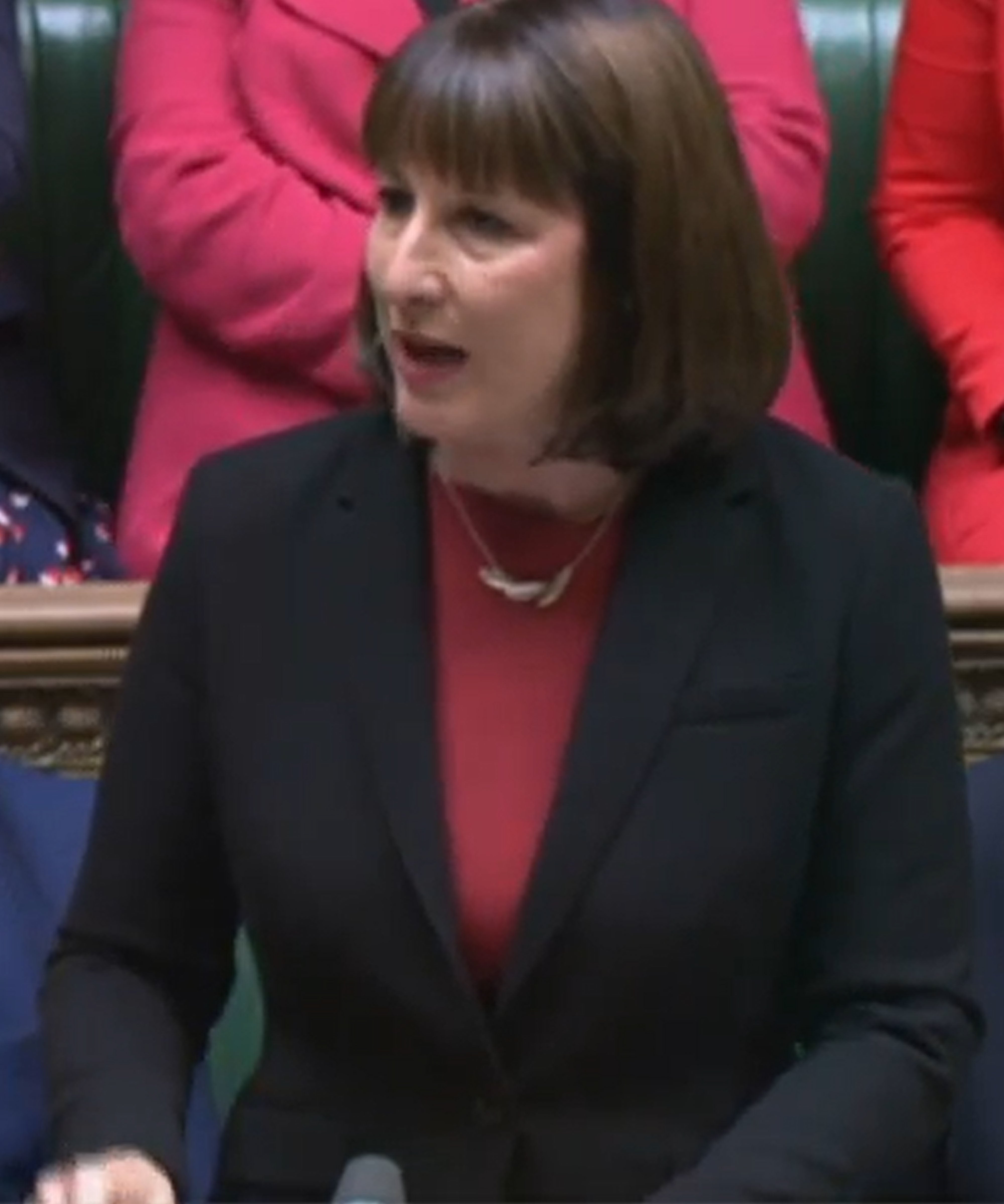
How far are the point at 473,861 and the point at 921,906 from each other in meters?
0.24

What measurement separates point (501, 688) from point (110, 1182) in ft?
1.08

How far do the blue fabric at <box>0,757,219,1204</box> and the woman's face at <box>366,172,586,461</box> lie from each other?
1.67ft

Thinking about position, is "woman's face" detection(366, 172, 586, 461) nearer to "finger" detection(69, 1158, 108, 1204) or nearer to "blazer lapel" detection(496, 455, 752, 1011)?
"blazer lapel" detection(496, 455, 752, 1011)

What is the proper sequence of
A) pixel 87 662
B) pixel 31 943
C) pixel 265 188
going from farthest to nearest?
pixel 265 188 → pixel 87 662 → pixel 31 943

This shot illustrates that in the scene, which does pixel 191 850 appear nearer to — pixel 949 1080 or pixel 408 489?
pixel 408 489

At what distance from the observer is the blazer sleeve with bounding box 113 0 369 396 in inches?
81.2

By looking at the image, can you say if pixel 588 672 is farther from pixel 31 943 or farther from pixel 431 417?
pixel 31 943

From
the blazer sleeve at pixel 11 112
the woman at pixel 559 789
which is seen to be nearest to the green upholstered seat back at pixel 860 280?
the blazer sleeve at pixel 11 112

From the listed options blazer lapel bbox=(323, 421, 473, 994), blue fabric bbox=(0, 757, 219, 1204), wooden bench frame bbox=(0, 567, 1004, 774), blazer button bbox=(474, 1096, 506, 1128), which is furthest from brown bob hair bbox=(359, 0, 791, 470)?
wooden bench frame bbox=(0, 567, 1004, 774)

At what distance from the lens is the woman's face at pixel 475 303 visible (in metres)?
1.26

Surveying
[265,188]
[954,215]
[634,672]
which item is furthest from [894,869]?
[954,215]

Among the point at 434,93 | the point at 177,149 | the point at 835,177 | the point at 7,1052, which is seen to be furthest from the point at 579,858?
the point at 835,177

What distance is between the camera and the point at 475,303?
126 centimetres

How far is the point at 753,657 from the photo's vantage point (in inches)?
54.0
